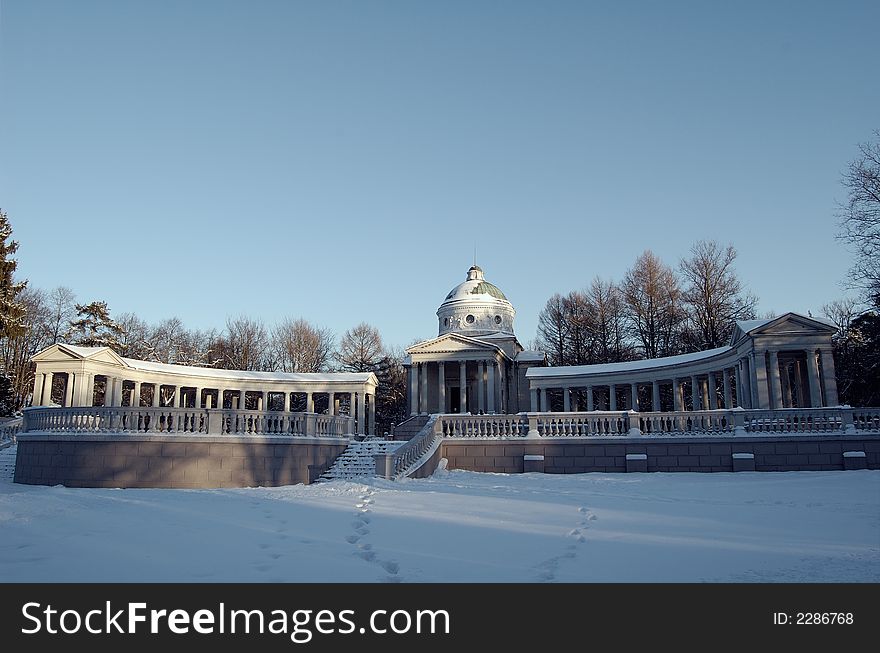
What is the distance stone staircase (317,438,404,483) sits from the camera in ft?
73.4

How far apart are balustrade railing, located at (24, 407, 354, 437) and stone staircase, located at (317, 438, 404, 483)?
1.49 metres

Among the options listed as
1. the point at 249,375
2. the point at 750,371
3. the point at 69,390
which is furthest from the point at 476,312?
the point at 69,390

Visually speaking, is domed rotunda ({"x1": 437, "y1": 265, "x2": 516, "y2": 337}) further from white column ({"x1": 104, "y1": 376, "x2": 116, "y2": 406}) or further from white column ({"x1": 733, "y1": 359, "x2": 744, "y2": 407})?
white column ({"x1": 104, "y1": 376, "x2": 116, "y2": 406})

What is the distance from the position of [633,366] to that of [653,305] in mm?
11533

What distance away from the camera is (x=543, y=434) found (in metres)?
26.0

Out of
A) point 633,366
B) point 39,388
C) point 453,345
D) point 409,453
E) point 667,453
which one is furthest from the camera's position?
point 453,345

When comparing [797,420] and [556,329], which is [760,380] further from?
[556,329]

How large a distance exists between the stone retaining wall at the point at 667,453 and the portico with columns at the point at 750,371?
10062mm

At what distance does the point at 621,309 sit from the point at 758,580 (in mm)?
55144

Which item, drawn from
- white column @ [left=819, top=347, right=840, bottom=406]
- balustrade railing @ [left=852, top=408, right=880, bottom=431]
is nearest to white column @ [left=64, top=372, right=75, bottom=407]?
balustrade railing @ [left=852, top=408, right=880, bottom=431]

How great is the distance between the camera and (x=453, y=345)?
172ft

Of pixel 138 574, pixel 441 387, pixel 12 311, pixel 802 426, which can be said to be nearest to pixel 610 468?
pixel 802 426

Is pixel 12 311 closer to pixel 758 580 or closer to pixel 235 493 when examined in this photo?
pixel 235 493

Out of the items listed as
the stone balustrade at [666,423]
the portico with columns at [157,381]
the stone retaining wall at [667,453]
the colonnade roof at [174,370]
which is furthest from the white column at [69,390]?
the stone retaining wall at [667,453]
